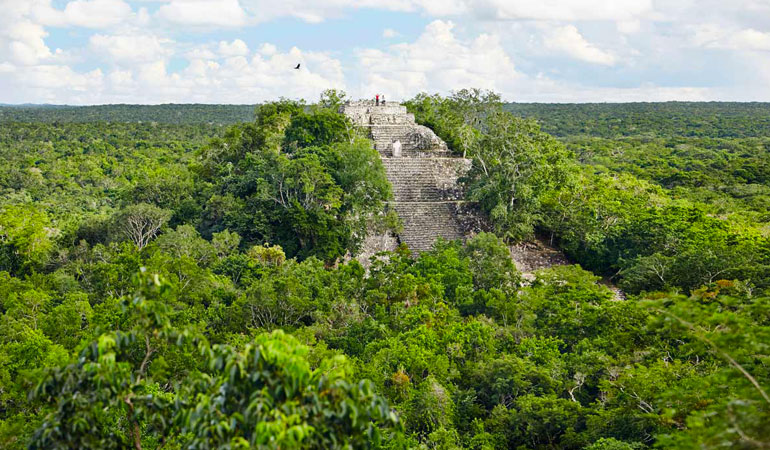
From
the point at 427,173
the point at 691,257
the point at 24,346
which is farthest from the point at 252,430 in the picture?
the point at 427,173

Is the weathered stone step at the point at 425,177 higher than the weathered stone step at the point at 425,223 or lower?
higher

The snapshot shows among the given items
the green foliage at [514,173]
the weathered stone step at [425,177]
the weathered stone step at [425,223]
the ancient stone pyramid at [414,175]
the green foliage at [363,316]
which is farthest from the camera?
the weathered stone step at [425,177]

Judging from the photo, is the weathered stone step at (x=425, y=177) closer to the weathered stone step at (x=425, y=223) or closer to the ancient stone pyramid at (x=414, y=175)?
the ancient stone pyramid at (x=414, y=175)

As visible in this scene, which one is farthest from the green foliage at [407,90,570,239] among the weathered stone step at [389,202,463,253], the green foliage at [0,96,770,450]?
the weathered stone step at [389,202,463,253]

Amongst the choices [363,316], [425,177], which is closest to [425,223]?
[425,177]

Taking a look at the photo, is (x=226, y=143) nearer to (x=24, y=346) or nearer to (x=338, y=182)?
(x=338, y=182)

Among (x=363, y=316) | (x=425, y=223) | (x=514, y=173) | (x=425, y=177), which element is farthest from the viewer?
(x=425, y=177)

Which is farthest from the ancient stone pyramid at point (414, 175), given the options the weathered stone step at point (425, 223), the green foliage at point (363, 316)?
the green foliage at point (363, 316)

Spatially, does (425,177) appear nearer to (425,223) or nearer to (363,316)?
(425,223)

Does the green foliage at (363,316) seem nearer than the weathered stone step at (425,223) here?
Yes
